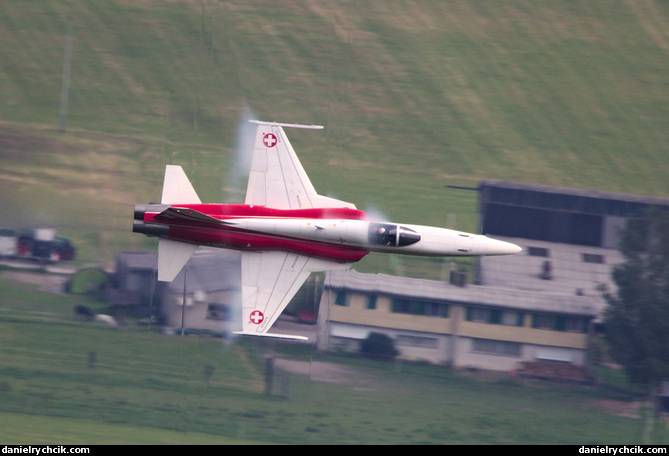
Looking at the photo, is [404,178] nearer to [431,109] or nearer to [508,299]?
Answer: [431,109]

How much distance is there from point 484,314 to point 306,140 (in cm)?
465

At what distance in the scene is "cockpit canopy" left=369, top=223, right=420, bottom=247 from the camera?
34.7 ft

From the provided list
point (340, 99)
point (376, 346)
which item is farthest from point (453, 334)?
point (340, 99)

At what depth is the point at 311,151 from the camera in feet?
41.9

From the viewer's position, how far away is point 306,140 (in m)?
12.8

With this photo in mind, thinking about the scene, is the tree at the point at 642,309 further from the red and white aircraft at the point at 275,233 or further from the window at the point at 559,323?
the red and white aircraft at the point at 275,233

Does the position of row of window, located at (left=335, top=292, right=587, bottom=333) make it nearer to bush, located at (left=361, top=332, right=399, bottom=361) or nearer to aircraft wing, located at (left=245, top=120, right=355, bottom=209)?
bush, located at (left=361, top=332, right=399, bottom=361)

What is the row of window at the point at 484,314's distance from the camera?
39.9ft

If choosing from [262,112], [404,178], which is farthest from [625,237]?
[262,112]

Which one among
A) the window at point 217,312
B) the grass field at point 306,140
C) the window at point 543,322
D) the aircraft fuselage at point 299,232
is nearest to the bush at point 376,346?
the grass field at point 306,140

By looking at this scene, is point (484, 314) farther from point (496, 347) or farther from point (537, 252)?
point (537, 252)

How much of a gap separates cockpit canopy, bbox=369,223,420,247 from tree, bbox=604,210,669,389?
440 centimetres

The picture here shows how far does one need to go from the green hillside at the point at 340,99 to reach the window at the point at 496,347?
2225 millimetres

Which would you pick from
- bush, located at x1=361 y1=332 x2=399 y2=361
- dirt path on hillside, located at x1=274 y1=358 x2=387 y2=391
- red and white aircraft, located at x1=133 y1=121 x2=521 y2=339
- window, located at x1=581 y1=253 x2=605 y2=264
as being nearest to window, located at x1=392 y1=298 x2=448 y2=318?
bush, located at x1=361 y1=332 x2=399 y2=361
